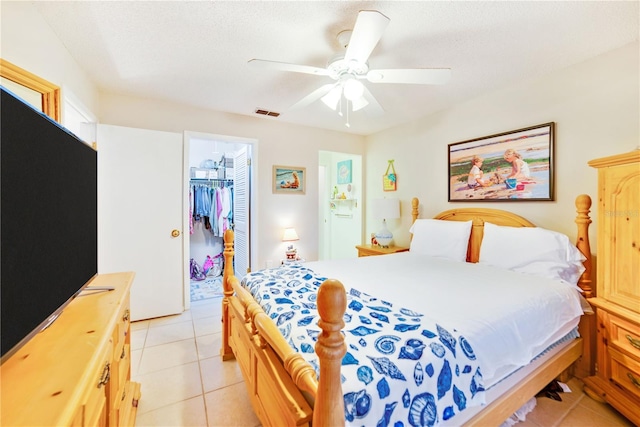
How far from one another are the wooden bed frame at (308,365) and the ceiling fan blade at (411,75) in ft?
4.62

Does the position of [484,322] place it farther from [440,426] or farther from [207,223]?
[207,223]

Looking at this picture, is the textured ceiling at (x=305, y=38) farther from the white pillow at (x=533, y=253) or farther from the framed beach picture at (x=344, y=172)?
the framed beach picture at (x=344, y=172)

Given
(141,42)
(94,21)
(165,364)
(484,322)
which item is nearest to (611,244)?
(484,322)

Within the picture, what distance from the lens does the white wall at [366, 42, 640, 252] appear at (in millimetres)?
1947

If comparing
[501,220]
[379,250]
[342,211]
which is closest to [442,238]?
[501,220]

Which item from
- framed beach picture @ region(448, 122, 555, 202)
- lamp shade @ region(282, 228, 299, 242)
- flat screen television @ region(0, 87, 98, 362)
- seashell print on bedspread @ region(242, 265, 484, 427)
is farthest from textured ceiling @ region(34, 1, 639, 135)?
lamp shade @ region(282, 228, 299, 242)

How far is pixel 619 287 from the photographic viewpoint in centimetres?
162

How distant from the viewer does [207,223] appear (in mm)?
4723

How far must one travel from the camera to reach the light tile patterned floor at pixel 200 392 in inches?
62.2

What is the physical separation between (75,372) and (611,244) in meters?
2.62

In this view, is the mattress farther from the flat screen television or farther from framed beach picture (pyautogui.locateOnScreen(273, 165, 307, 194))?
framed beach picture (pyautogui.locateOnScreen(273, 165, 307, 194))

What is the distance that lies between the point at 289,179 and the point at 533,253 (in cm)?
284

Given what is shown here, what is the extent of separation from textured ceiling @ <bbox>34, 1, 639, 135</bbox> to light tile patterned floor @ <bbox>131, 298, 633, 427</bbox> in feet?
7.93

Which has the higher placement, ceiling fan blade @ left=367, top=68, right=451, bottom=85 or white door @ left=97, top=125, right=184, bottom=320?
ceiling fan blade @ left=367, top=68, right=451, bottom=85
